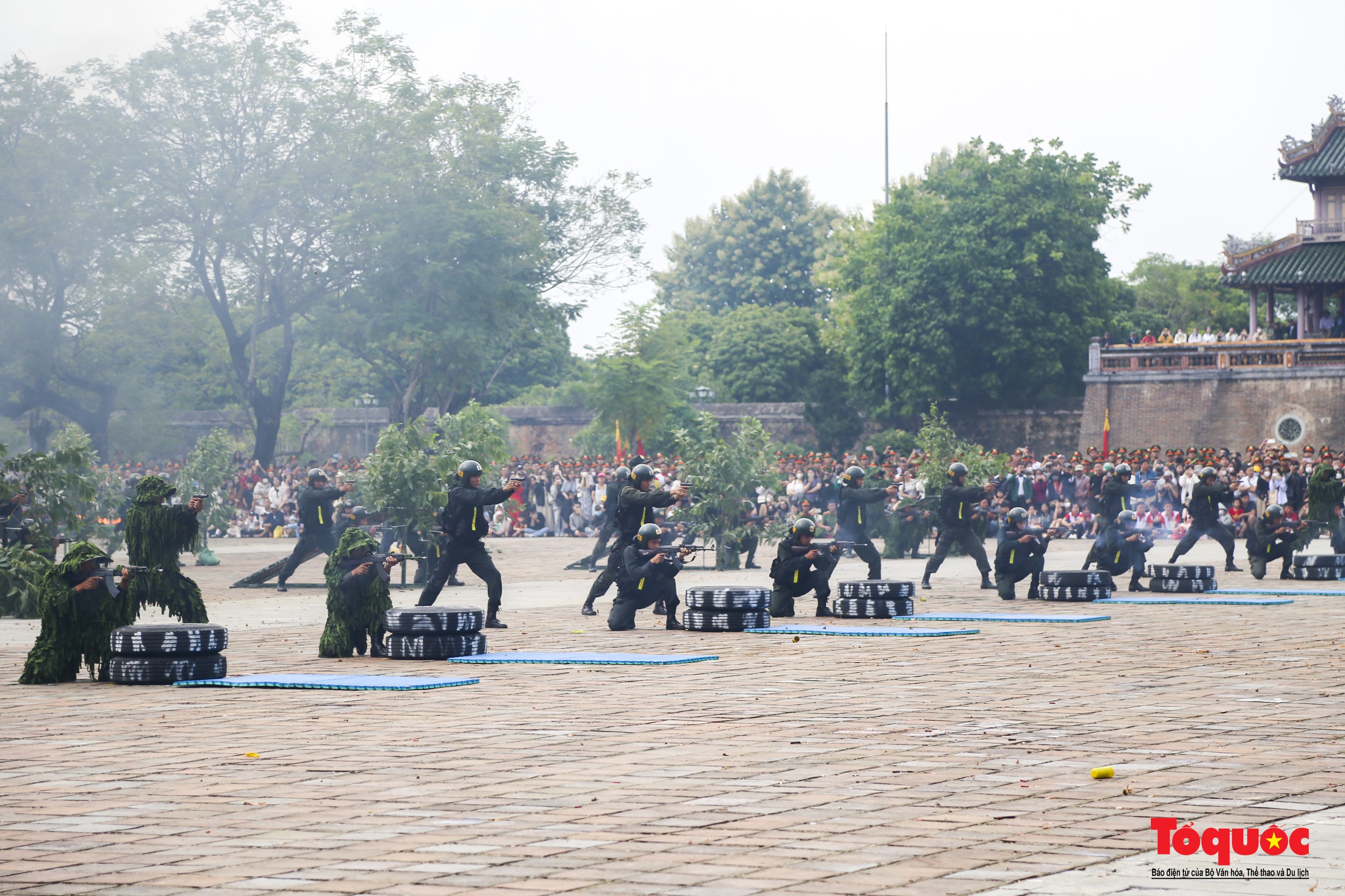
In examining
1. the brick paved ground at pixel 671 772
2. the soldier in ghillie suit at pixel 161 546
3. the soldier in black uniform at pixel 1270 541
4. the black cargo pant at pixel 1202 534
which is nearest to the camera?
the brick paved ground at pixel 671 772

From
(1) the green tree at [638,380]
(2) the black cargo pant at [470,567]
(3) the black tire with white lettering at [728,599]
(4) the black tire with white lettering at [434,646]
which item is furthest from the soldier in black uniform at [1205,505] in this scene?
(1) the green tree at [638,380]

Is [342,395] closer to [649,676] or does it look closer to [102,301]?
[102,301]

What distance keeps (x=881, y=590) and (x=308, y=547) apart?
9.52 meters

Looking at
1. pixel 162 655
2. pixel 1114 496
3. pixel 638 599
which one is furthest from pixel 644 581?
pixel 1114 496

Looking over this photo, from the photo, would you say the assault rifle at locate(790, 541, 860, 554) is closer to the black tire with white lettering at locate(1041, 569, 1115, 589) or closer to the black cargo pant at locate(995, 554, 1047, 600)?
the black cargo pant at locate(995, 554, 1047, 600)

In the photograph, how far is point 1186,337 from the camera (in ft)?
180

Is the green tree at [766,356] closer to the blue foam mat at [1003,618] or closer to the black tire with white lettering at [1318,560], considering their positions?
the black tire with white lettering at [1318,560]

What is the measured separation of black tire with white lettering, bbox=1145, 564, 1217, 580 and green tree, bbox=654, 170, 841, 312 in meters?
64.0

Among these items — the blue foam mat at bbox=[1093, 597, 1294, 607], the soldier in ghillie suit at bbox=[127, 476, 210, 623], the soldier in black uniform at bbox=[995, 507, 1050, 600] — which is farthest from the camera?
the soldier in black uniform at bbox=[995, 507, 1050, 600]

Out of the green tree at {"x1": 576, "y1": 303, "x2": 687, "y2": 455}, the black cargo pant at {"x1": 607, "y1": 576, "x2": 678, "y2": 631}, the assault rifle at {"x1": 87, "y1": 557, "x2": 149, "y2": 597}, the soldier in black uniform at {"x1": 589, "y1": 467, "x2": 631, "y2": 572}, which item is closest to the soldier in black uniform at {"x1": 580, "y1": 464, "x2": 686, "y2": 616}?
the black cargo pant at {"x1": 607, "y1": 576, "x2": 678, "y2": 631}

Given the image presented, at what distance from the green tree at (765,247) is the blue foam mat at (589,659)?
71990 mm

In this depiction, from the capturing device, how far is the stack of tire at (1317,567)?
23.3 metres

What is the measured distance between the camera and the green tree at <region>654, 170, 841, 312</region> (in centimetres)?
8581

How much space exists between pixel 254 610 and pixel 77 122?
3646 cm
